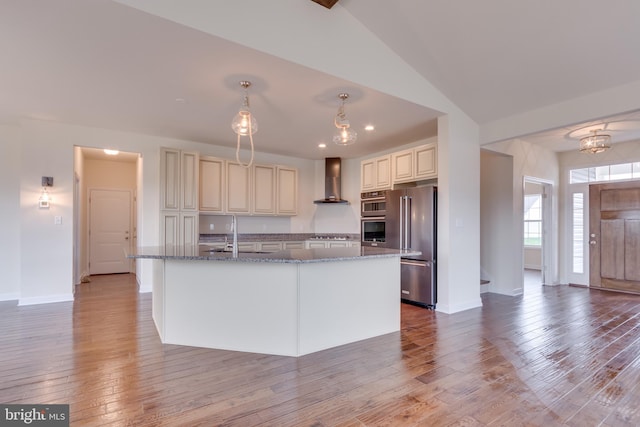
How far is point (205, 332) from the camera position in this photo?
287cm

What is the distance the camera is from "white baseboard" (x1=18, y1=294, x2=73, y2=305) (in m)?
4.36

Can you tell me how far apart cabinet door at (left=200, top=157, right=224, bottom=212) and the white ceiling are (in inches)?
43.8

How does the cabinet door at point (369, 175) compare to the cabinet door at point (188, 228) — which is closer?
the cabinet door at point (188, 228)

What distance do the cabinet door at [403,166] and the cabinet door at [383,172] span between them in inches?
5.0

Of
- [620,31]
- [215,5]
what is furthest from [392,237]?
[215,5]

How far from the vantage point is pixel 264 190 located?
611cm

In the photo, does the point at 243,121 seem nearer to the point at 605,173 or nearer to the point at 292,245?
the point at 292,245

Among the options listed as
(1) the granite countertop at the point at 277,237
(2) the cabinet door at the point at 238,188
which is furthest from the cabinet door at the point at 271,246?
(2) the cabinet door at the point at 238,188

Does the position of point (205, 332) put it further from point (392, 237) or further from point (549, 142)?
point (549, 142)

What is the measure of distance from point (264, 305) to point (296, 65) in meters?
2.17

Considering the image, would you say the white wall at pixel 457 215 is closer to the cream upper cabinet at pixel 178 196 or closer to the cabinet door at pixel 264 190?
the cabinet door at pixel 264 190

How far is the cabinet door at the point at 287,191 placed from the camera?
6305 millimetres

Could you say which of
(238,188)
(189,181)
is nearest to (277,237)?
(238,188)

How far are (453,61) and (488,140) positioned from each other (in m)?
1.42
